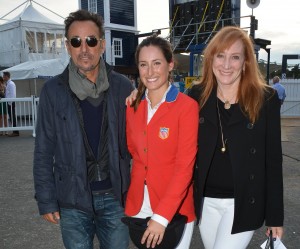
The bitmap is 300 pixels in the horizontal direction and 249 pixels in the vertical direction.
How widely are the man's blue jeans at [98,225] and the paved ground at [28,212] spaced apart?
1523 millimetres

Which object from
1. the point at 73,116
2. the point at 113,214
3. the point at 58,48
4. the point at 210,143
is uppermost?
the point at 58,48

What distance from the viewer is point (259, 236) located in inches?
149

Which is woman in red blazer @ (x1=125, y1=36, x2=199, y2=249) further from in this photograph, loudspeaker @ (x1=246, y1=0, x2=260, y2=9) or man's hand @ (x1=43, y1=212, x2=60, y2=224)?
loudspeaker @ (x1=246, y1=0, x2=260, y2=9)

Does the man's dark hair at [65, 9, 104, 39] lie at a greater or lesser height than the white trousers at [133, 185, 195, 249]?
greater

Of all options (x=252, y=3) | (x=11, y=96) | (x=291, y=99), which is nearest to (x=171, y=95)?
(x=11, y=96)

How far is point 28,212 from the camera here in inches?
177

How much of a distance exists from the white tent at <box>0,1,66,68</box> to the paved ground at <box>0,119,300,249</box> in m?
18.3

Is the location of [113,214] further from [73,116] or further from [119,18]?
[119,18]

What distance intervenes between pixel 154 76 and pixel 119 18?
1142 inches

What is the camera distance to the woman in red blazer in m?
1.91

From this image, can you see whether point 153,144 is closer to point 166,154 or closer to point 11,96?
point 166,154

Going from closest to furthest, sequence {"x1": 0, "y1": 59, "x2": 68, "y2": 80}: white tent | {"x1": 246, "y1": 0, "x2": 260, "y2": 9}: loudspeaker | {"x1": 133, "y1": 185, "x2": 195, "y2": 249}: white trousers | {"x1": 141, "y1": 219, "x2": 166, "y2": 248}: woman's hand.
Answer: {"x1": 141, "y1": 219, "x2": 166, "y2": 248}: woman's hand
{"x1": 133, "y1": 185, "x2": 195, "y2": 249}: white trousers
{"x1": 246, "y1": 0, "x2": 260, "y2": 9}: loudspeaker
{"x1": 0, "y1": 59, "x2": 68, "y2": 80}: white tent

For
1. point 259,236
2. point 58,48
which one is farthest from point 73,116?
point 58,48

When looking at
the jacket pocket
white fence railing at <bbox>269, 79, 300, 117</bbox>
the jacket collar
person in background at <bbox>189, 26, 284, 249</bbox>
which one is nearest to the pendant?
person in background at <bbox>189, 26, 284, 249</bbox>
